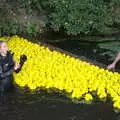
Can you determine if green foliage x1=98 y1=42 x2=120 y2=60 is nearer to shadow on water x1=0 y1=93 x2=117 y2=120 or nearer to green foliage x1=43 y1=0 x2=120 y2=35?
green foliage x1=43 y1=0 x2=120 y2=35

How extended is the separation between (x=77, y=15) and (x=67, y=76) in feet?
12.5

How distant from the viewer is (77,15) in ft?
46.0

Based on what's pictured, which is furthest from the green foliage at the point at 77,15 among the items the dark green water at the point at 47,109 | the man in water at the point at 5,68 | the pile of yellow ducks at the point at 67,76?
the dark green water at the point at 47,109

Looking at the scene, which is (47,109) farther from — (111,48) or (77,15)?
(77,15)

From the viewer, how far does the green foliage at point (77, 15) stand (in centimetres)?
1397

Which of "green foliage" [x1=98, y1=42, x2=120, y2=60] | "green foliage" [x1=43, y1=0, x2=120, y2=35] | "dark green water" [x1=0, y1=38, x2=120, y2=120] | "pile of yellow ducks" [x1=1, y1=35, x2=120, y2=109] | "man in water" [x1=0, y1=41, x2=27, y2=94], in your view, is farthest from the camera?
"green foliage" [x1=43, y1=0, x2=120, y2=35]

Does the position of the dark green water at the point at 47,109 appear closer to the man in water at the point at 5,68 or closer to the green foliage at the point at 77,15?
the man in water at the point at 5,68

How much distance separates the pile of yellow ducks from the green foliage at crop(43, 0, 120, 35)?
202 cm

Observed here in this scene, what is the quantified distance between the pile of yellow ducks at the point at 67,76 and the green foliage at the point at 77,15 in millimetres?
2021

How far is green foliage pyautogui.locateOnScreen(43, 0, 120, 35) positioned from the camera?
14.0 meters

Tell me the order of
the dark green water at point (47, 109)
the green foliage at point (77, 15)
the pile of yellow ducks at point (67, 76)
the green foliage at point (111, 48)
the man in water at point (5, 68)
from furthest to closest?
the green foliage at point (77, 15) < the green foliage at point (111, 48) < the man in water at point (5, 68) < the pile of yellow ducks at point (67, 76) < the dark green water at point (47, 109)

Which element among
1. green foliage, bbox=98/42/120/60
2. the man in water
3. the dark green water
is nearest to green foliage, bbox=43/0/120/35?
green foliage, bbox=98/42/120/60

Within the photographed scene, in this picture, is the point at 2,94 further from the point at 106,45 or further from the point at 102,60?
the point at 106,45

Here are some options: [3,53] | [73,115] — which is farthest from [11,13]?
[73,115]
